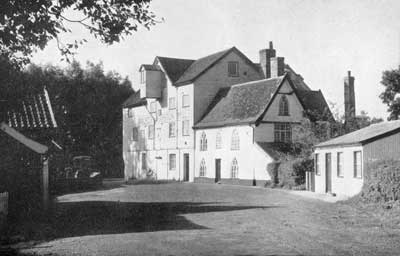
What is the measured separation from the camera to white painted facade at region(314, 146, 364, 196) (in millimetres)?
28780

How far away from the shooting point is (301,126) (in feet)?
143

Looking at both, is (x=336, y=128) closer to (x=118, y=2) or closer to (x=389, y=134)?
(x=389, y=134)

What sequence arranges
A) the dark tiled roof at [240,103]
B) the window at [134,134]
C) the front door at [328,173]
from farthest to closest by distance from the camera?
the window at [134,134] < the dark tiled roof at [240,103] < the front door at [328,173]

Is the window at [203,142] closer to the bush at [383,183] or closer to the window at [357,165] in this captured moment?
the window at [357,165]

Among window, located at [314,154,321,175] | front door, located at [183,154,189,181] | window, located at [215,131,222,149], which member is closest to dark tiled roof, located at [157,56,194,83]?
front door, located at [183,154,189,181]

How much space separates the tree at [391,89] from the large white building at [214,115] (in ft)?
19.7

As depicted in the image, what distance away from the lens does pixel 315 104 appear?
51781 millimetres

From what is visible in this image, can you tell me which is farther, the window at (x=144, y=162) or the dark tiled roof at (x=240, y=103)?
the window at (x=144, y=162)

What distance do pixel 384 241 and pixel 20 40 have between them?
1036 centimetres

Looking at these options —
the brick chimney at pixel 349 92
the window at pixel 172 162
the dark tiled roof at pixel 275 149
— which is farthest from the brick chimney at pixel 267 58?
the window at pixel 172 162

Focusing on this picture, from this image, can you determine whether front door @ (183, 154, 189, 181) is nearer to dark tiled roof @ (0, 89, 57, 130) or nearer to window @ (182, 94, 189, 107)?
window @ (182, 94, 189, 107)

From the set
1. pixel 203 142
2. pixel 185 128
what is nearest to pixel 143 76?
pixel 185 128

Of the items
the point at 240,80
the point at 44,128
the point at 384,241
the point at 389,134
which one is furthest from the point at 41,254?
the point at 240,80

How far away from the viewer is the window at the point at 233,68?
173ft
